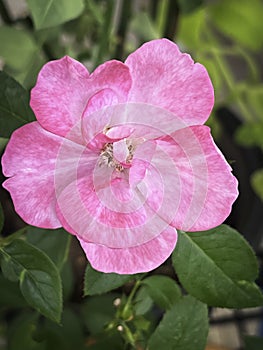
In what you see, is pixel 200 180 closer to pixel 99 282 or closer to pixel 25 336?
pixel 99 282

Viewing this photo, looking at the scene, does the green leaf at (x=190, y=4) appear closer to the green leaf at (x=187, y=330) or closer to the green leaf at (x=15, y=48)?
the green leaf at (x=15, y=48)

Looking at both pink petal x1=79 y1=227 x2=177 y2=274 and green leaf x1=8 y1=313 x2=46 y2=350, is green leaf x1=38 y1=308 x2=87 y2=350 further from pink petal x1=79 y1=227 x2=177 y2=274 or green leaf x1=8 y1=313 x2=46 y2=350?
pink petal x1=79 y1=227 x2=177 y2=274

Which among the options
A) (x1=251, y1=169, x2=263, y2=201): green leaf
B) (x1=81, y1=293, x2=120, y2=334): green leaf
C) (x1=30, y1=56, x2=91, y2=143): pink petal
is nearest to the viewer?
(x1=30, y1=56, x2=91, y2=143): pink petal

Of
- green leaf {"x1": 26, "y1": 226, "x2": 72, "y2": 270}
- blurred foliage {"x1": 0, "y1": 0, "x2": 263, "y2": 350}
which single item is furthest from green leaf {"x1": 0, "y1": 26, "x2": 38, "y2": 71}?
green leaf {"x1": 26, "y1": 226, "x2": 72, "y2": 270}

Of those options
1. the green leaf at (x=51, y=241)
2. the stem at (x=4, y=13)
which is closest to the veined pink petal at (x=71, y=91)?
the green leaf at (x=51, y=241)

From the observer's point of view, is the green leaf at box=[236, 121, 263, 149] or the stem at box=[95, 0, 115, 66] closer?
the stem at box=[95, 0, 115, 66]

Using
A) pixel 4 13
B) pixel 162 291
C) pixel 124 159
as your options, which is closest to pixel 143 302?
pixel 162 291

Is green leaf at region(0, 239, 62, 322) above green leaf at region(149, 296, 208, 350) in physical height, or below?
above

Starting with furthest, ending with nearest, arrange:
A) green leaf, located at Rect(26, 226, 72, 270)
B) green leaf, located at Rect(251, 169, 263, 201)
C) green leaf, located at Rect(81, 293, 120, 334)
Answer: green leaf, located at Rect(251, 169, 263, 201) < green leaf, located at Rect(81, 293, 120, 334) < green leaf, located at Rect(26, 226, 72, 270)
